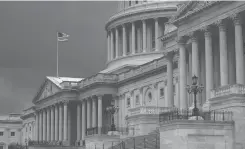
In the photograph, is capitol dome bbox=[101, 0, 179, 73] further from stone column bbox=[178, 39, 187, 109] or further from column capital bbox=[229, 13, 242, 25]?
column capital bbox=[229, 13, 242, 25]

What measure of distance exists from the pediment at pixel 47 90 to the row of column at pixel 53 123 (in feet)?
9.15

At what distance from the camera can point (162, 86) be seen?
315ft

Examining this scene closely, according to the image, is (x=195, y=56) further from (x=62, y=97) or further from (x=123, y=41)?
(x=123, y=41)

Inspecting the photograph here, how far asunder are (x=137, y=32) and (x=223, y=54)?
222 ft

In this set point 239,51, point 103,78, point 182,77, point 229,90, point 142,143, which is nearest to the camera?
point 229,90

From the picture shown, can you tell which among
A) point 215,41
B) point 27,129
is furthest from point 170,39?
point 27,129

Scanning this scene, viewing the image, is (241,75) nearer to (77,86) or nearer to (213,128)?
(213,128)

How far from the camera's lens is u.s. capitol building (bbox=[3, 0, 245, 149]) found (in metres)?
53.1

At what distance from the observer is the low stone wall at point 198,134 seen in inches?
2020

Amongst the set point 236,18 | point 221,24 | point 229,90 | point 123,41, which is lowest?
point 229,90

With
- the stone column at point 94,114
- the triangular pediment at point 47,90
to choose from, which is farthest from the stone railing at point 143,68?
the triangular pediment at point 47,90

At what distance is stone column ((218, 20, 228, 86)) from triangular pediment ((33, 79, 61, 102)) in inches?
2509

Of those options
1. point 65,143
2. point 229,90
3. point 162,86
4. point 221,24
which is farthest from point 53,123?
point 229,90

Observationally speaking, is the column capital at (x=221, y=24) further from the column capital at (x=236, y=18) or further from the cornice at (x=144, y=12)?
the cornice at (x=144, y=12)
